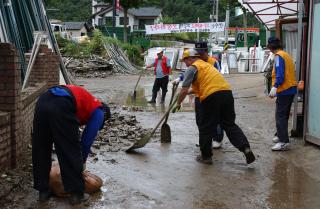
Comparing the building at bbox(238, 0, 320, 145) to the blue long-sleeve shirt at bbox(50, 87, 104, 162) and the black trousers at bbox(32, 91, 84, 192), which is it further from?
the black trousers at bbox(32, 91, 84, 192)

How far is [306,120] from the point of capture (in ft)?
25.0

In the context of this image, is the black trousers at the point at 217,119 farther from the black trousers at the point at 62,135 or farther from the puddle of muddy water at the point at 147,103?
the puddle of muddy water at the point at 147,103

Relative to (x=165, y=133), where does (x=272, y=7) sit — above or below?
above

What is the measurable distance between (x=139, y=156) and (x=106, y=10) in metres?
80.2

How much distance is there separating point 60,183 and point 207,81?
8.33 feet

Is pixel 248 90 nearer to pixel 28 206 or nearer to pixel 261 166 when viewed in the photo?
pixel 261 166

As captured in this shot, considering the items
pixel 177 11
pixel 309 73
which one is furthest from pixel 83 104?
pixel 177 11

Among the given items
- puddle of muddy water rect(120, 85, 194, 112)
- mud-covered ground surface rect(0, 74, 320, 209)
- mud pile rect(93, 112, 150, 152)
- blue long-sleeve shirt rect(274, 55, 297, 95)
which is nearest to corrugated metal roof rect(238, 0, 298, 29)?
puddle of muddy water rect(120, 85, 194, 112)

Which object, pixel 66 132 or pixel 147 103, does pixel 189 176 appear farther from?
pixel 147 103

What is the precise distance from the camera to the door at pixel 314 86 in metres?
7.29

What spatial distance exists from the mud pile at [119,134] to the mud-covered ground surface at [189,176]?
0.05 feet

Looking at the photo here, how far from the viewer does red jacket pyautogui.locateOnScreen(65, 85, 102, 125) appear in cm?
456

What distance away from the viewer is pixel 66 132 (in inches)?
176

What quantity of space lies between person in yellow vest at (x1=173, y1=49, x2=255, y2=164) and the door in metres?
1.43
